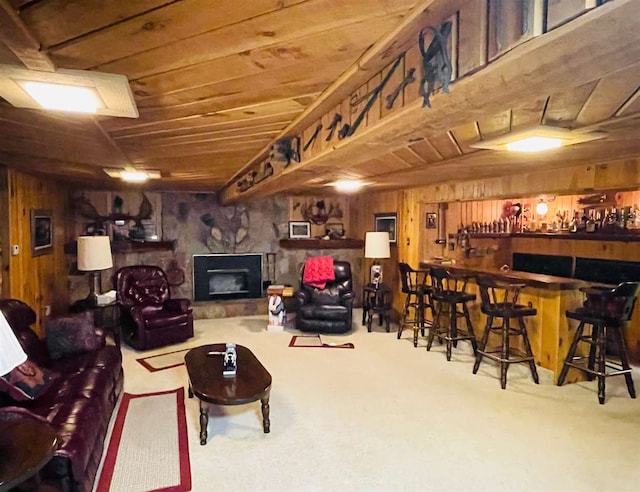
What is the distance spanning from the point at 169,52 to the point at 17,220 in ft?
12.6

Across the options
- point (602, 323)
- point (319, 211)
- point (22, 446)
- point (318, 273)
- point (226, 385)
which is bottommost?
point (226, 385)

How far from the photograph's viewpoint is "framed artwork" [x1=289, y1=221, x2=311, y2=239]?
734 cm

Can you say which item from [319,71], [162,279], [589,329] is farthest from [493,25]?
[162,279]

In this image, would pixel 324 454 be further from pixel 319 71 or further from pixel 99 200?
pixel 99 200

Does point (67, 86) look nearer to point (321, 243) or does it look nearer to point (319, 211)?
point (321, 243)

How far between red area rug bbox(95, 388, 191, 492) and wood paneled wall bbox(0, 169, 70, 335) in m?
1.72

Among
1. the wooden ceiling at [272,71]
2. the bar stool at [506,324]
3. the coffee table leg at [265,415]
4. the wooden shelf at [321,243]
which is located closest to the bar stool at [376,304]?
the wooden shelf at [321,243]

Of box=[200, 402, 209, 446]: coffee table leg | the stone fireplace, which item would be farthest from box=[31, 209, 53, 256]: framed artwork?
box=[200, 402, 209, 446]: coffee table leg

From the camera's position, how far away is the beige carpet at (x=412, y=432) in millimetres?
2529

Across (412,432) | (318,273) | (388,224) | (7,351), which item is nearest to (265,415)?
(412,432)

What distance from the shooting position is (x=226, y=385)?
2.98m

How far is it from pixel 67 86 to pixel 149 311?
168 inches

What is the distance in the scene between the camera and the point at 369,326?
5.87 metres

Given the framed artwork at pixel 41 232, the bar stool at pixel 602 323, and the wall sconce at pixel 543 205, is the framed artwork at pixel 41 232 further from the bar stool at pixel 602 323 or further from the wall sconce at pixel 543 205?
the wall sconce at pixel 543 205
